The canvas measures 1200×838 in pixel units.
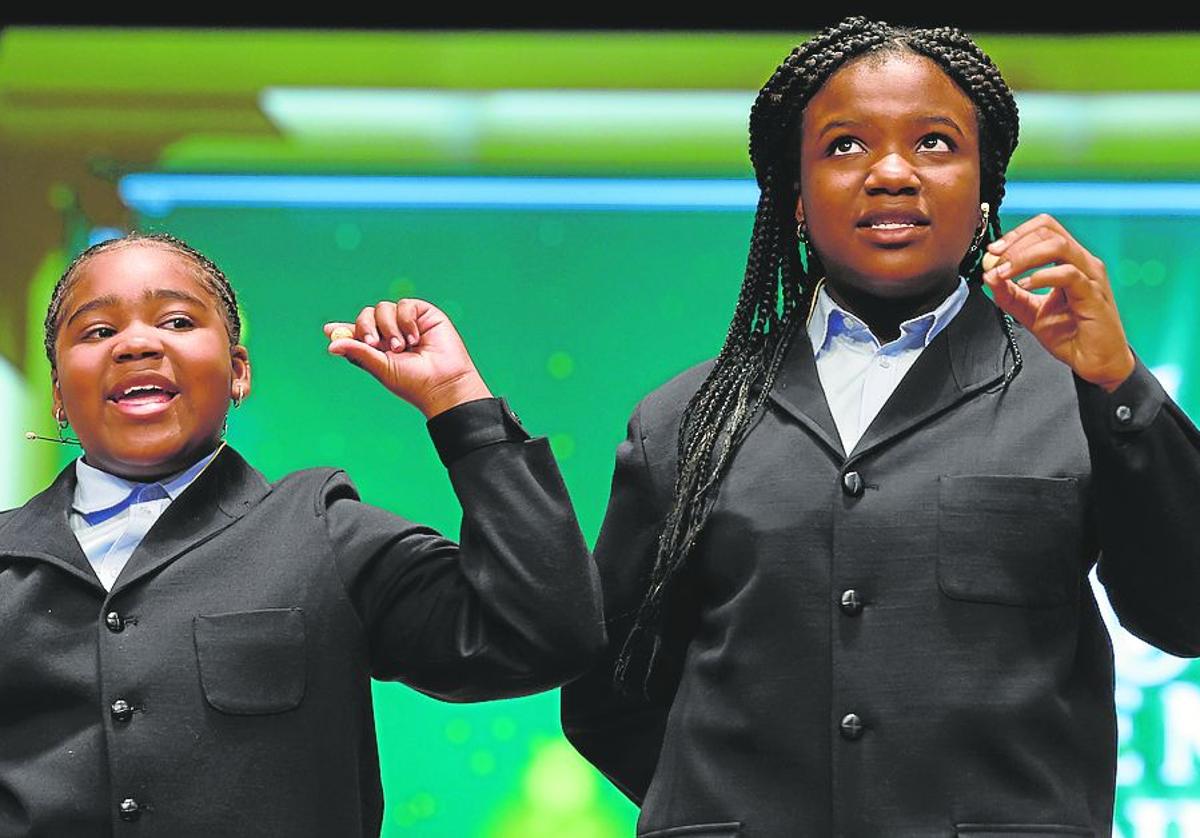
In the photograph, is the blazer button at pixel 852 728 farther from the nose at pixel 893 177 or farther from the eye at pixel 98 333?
the eye at pixel 98 333

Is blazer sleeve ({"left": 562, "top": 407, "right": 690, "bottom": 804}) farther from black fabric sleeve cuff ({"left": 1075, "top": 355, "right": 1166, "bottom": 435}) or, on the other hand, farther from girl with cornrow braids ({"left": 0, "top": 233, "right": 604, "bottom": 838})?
black fabric sleeve cuff ({"left": 1075, "top": 355, "right": 1166, "bottom": 435})

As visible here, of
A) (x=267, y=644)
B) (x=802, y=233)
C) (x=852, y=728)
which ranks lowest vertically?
(x=852, y=728)

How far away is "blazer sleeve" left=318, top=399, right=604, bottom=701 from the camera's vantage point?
90.2 inches

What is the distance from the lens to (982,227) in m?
2.43

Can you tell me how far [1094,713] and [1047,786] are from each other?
0.35ft

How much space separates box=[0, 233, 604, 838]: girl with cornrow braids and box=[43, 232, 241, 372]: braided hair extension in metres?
0.05

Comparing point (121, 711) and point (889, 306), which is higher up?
point (889, 306)

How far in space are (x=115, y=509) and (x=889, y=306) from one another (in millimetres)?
935

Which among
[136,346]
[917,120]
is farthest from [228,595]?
[917,120]

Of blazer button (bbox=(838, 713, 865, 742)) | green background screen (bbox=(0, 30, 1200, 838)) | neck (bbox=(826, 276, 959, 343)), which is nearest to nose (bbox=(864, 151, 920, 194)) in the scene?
neck (bbox=(826, 276, 959, 343))

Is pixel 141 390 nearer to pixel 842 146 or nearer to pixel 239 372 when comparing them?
pixel 239 372

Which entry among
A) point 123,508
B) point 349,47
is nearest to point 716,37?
point 349,47

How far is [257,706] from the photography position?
2275mm

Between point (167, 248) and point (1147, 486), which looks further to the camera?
point (167, 248)
